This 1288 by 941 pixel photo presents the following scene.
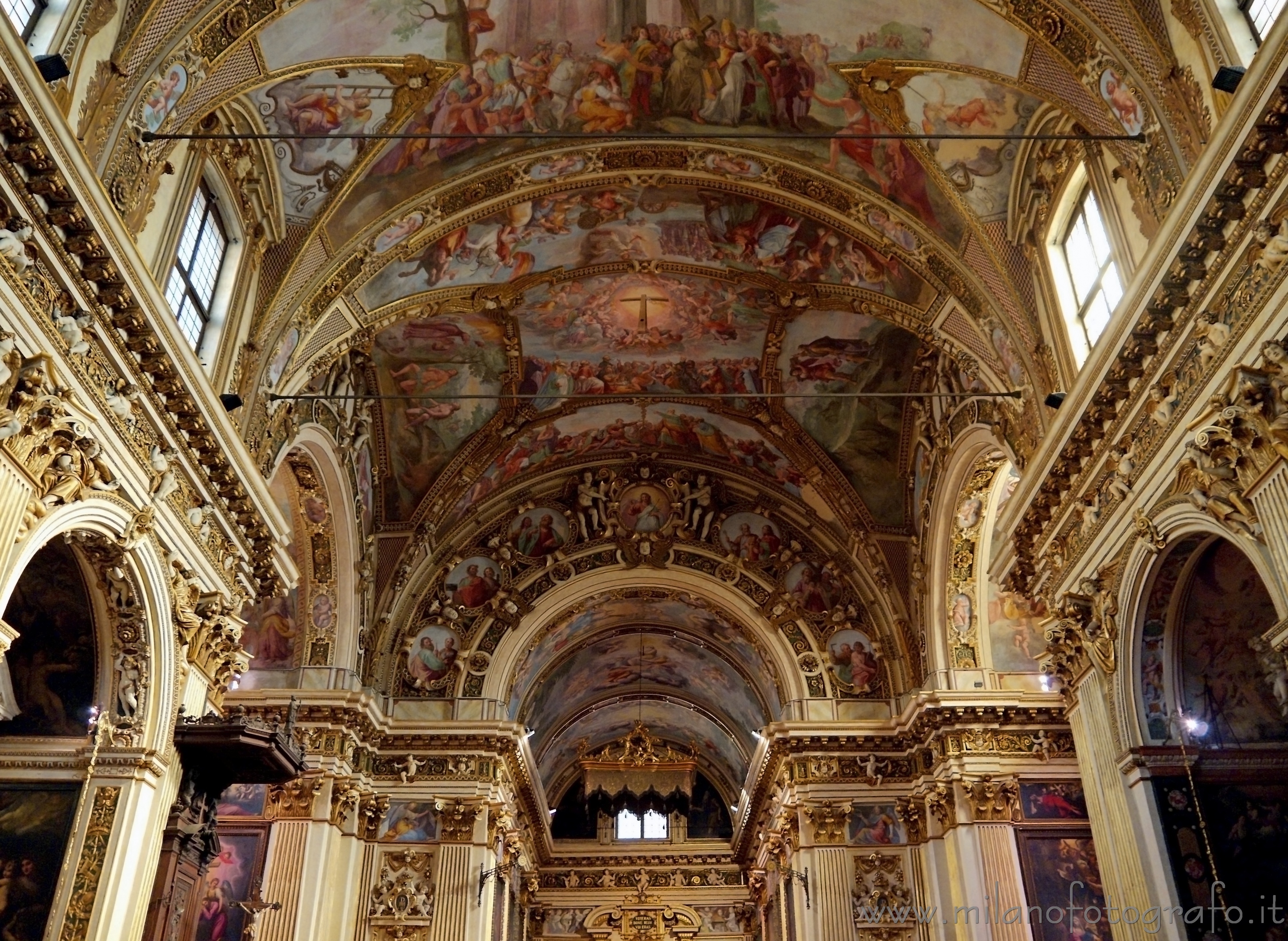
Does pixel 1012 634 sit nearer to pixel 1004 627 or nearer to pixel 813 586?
pixel 1004 627

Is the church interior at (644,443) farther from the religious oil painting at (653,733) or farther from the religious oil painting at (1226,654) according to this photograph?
the religious oil painting at (653,733)

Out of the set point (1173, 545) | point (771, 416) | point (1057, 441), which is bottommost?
point (1173, 545)

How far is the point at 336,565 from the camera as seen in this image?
1894 centimetres

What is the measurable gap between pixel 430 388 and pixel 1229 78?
13199mm

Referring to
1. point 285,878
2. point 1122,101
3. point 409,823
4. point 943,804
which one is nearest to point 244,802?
point 285,878

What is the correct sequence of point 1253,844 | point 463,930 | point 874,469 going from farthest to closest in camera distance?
point 874,469 → point 463,930 → point 1253,844

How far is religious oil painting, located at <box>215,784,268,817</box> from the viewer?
1688 centimetres

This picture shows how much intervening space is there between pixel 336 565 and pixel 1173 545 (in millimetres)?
13560

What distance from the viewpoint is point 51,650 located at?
1048 cm

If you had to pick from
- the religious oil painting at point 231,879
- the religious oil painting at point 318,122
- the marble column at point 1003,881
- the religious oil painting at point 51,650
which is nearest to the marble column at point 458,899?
the religious oil painting at point 231,879

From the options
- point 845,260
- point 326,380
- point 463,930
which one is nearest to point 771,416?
point 845,260

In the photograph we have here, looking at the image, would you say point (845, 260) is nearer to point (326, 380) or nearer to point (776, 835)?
point (326, 380)

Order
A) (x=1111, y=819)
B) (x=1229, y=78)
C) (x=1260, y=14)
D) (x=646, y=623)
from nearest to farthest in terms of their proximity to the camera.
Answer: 1. (x=1229, y=78)
2. (x=1260, y=14)
3. (x=1111, y=819)
4. (x=646, y=623)

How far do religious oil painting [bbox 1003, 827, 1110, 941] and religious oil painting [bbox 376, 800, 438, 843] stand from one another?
9.28m
